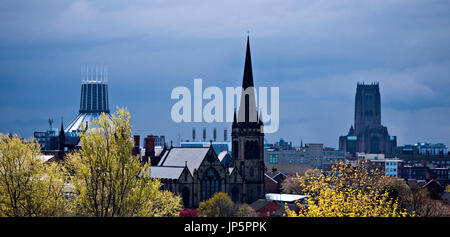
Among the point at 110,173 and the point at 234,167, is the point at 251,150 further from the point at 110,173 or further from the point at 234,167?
the point at 110,173

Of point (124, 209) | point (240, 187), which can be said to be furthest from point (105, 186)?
point (240, 187)

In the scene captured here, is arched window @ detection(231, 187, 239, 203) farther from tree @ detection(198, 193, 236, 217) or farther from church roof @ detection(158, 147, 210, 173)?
tree @ detection(198, 193, 236, 217)

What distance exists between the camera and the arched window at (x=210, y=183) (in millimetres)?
105875

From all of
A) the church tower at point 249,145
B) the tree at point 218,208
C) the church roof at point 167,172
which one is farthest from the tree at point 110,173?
the church tower at point 249,145

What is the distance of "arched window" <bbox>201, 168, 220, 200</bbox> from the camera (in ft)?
347

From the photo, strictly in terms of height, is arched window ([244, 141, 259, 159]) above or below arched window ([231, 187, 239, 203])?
above

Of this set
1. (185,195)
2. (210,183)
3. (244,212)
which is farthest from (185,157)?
(244,212)

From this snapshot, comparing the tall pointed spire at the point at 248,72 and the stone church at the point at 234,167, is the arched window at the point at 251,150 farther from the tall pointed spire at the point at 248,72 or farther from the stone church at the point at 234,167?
the tall pointed spire at the point at 248,72

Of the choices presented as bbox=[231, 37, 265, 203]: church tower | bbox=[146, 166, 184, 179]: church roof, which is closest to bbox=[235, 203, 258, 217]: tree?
bbox=[146, 166, 184, 179]: church roof

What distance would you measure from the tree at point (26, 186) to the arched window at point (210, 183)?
6954 cm

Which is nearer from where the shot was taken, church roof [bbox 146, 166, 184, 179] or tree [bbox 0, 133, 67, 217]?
tree [bbox 0, 133, 67, 217]

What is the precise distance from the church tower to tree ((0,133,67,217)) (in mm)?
76180
